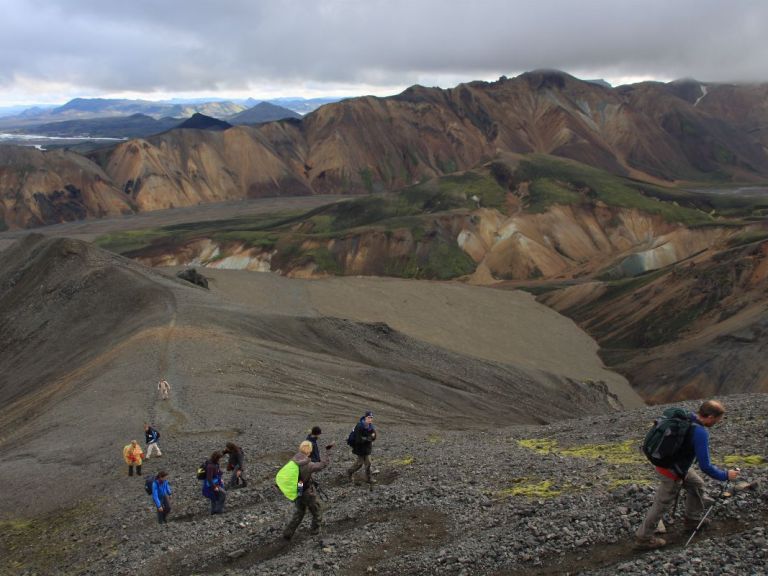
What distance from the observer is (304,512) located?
12.2m

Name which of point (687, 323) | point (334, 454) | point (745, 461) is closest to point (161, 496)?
point (334, 454)

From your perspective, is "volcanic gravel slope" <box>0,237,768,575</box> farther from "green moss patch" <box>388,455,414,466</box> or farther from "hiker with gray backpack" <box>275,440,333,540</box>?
"hiker with gray backpack" <box>275,440,333,540</box>

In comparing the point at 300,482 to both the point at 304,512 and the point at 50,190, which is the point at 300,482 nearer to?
the point at 304,512

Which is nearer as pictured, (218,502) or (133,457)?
(218,502)

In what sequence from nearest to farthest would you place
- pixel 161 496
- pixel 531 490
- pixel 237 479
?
pixel 531 490, pixel 161 496, pixel 237 479

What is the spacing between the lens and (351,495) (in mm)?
14328

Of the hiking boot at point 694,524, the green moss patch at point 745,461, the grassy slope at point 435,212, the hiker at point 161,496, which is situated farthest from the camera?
the grassy slope at point 435,212

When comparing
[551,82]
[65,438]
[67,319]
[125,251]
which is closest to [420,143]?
[551,82]

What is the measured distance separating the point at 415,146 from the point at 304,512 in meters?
162

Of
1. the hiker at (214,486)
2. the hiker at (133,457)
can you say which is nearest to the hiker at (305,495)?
the hiker at (214,486)

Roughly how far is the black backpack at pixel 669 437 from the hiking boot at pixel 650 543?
3.50 feet

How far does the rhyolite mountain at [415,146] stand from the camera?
15312 centimetres

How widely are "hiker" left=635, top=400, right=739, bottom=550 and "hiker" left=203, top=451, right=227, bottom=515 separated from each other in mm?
8729

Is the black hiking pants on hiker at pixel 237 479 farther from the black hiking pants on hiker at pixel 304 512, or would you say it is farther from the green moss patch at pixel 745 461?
the green moss patch at pixel 745 461
